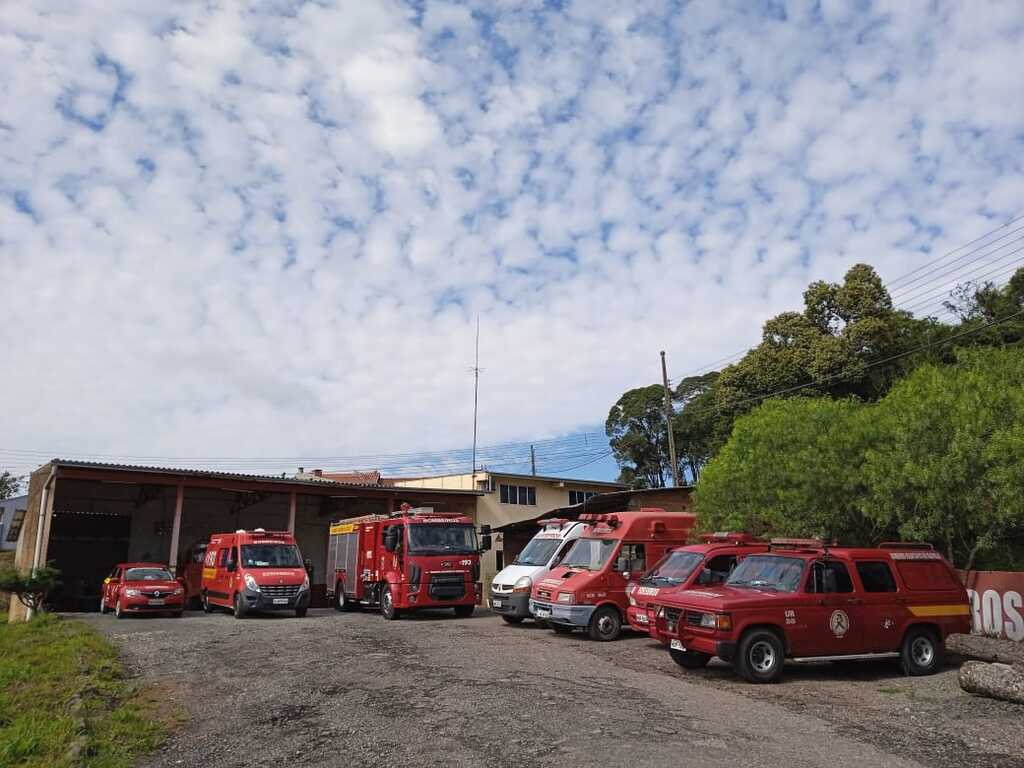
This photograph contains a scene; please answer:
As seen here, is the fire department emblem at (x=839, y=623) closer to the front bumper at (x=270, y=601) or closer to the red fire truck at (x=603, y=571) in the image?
the red fire truck at (x=603, y=571)

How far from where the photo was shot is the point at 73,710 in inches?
342

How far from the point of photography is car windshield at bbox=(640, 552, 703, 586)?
13617mm

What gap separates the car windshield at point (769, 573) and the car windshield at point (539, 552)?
6.22 meters

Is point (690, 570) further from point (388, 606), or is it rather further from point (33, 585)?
point (33, 585)

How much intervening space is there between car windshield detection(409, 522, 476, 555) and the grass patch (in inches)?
299

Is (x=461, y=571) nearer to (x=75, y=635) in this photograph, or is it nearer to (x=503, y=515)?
(x=75, y=635)

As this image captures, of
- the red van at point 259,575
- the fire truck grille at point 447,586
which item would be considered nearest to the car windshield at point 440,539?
the fire truck grille at point 447,586

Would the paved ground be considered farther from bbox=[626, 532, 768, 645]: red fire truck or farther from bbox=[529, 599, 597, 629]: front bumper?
bbox=[529, 599, 597, 629]: front bumper

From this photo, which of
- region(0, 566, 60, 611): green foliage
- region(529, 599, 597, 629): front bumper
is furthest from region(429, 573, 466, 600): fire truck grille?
region(0, 566, 60, 611): green foliage

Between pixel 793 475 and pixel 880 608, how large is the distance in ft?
20.7

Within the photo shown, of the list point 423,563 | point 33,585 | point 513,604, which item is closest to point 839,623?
point 513,604

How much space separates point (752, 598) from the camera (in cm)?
1091

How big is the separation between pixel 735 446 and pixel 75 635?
1508 cm

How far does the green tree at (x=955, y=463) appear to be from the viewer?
13625mm
